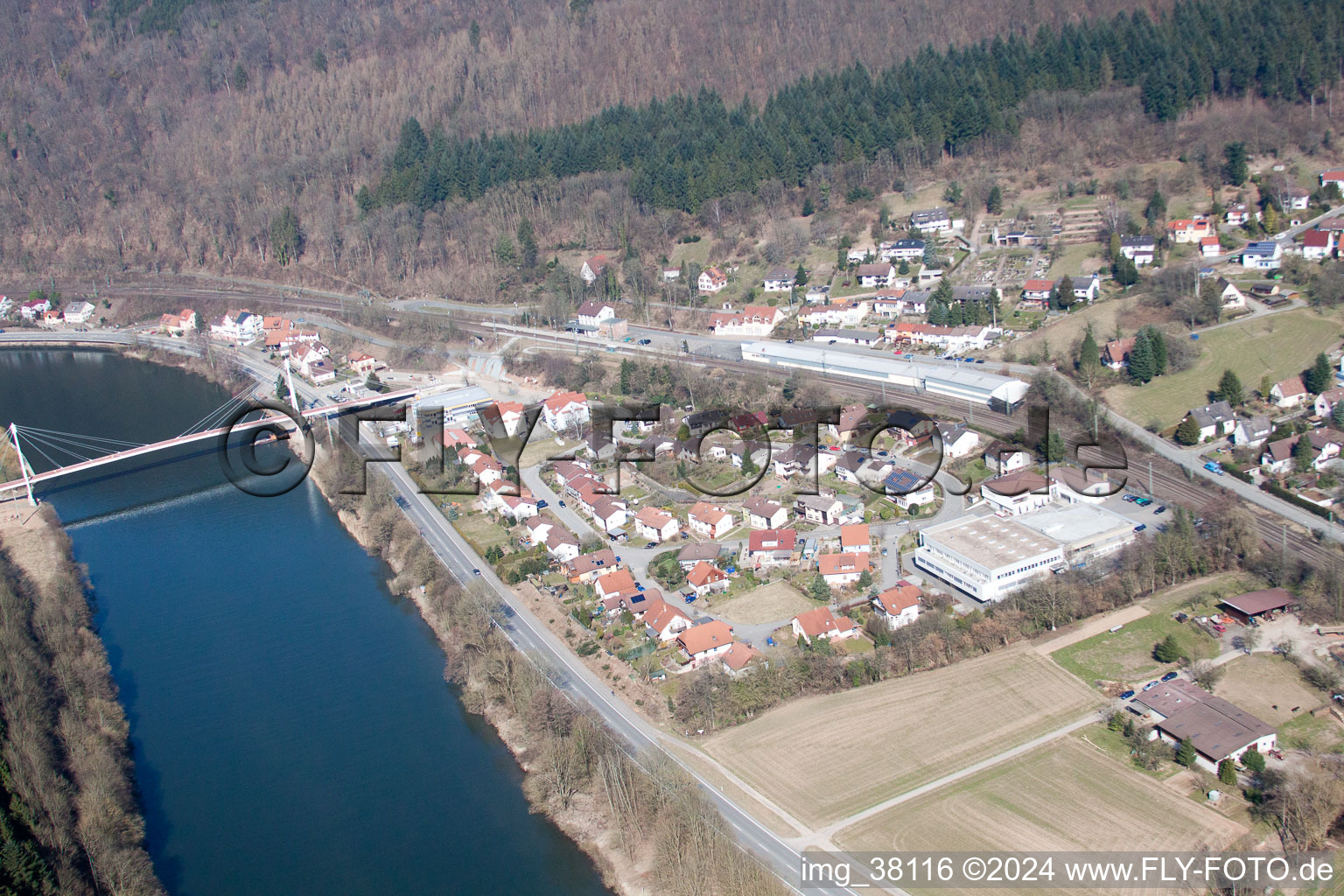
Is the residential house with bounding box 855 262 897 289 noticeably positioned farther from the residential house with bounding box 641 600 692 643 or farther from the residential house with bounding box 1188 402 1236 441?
the residential house with bounding box 641 600 692 643

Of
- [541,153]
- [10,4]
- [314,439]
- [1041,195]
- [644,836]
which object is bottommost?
[644,836]

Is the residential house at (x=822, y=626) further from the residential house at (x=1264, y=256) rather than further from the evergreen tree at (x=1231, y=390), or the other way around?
the residential house at (x=1264, y=256)

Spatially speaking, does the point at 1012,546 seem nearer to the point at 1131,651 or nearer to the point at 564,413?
the point at 1131,651

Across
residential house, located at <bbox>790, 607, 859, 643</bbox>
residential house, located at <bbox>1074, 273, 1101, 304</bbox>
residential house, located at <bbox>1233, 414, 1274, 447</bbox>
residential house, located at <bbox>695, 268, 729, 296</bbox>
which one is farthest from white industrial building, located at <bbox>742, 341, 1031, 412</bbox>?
residential house, located at <bbox>790, 607, 859, 643</bbox>

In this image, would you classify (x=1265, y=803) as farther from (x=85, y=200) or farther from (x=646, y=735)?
(x=85, y=200)

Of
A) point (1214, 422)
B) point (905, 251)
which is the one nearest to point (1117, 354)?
point (1214, 422)

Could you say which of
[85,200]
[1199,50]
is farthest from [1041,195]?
[85,200]
